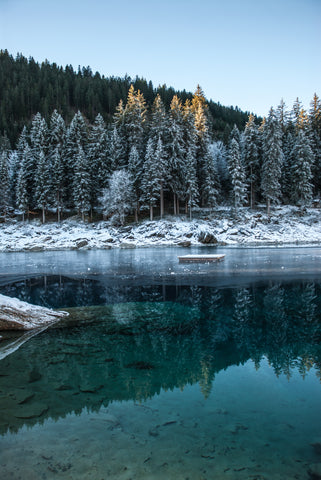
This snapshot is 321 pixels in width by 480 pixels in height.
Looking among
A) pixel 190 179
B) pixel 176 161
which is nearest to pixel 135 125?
pixel 176 161

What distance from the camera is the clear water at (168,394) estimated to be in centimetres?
388

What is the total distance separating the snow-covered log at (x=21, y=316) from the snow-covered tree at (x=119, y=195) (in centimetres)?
3862

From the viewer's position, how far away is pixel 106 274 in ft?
67.0

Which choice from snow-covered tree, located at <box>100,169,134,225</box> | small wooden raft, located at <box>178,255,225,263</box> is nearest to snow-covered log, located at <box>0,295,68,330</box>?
small wooden raft, located at <box>178,255,225,263</box>

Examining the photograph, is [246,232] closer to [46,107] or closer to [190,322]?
[190,322]

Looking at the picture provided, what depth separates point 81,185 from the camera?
5162 centimetres

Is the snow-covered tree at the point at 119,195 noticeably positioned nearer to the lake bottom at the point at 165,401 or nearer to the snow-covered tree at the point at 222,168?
the snow-covered tree at the point at 222,168

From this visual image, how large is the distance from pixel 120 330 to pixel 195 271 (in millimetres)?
11946

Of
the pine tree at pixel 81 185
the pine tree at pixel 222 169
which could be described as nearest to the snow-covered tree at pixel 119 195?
the pine tree at pixel 81 185

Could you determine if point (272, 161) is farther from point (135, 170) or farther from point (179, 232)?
point (135, 170)

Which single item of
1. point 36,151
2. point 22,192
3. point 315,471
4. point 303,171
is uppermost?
point 36,151

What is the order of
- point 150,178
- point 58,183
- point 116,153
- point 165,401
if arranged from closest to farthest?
point 165,401 < point 150,178 < point 116,153 < point 58,183

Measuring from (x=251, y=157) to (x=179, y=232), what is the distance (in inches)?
807

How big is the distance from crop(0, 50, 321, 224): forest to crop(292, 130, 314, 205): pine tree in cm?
15
